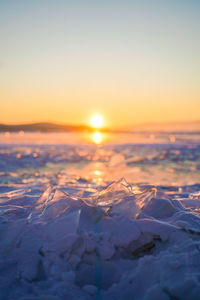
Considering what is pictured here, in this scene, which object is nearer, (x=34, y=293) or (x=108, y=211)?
(x=34, y=293)

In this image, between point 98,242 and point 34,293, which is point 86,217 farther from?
point 34,293

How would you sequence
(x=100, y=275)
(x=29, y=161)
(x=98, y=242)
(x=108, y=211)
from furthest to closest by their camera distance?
1. (x=29, y=161)
2. (x=108, y=211)
3. (x=98, y=242)
4. (x=100, y=275)

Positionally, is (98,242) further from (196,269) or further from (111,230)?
(196,269)

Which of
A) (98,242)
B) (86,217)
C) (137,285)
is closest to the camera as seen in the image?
(137,285)

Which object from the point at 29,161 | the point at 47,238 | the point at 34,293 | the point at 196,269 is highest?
the point at 29,161

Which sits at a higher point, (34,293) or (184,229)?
(184,229)

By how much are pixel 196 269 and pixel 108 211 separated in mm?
623

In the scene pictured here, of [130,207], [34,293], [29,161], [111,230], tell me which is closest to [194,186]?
[130,207]

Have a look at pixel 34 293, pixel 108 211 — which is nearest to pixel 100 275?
pixel 34 293

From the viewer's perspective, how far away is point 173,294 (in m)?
0.90

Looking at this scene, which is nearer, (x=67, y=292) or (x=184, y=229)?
(x=67, y=292)

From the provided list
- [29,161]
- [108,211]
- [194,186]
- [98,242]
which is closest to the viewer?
[98,242]

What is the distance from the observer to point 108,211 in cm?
149

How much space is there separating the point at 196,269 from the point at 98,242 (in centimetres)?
49
